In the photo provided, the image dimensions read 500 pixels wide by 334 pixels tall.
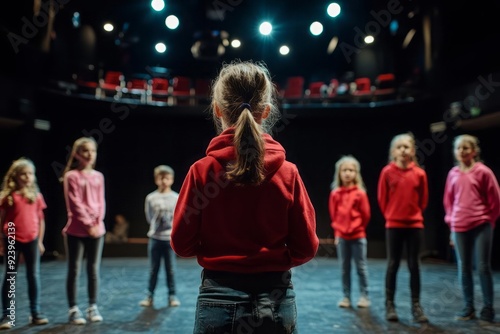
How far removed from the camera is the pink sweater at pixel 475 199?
11.8ft

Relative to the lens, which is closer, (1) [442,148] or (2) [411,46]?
(1) [442,148]

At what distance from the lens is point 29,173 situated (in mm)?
3662

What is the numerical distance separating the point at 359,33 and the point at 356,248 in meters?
7.87

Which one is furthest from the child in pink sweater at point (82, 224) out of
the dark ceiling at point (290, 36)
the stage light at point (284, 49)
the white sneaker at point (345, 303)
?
the stage light at point (284, 49)

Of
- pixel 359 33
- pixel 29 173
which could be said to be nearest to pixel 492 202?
pixel 29 173

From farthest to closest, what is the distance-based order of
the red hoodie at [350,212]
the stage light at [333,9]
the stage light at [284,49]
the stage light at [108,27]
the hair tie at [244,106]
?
1. the stage light at [284,49]
2. the stage light at [108,27]
3. the stage light at [333,9]
4. the red hoodie at [350,212]
5. the hair tie at [244,106]

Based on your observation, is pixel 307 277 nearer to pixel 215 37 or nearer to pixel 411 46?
pixel 411 46

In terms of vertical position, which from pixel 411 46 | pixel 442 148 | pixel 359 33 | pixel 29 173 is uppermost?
pixel 359 33

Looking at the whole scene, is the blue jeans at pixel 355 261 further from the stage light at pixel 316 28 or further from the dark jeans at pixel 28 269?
the stage light at pixel 316 28

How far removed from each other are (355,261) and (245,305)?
135 inches

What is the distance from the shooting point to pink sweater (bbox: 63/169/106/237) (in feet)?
11.4

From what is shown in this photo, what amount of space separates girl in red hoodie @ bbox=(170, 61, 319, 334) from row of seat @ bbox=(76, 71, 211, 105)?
8661 mm

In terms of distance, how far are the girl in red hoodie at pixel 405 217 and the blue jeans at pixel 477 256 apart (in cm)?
38

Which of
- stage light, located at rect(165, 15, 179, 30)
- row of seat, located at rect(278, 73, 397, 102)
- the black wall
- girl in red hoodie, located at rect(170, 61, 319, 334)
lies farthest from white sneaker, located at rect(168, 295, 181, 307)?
stage light, located at rect(165, 15, 179, 30)
